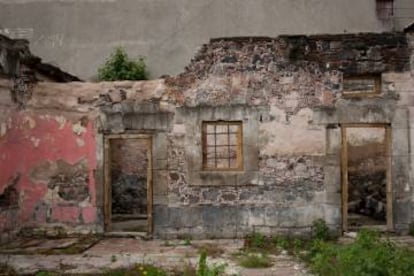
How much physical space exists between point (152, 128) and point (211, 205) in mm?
1859

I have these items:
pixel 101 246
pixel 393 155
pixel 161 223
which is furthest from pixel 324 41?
pixel 101 246

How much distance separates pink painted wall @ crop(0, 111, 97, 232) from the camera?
10430 mm

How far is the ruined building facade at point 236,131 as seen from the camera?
10078mm

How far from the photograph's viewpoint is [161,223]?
10250 mm

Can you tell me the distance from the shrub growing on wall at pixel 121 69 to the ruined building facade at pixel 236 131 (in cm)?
588

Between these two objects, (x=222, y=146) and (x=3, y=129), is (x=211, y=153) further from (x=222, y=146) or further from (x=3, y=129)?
(x=3, y=129)

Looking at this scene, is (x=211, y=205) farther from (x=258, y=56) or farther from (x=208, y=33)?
(x=208, y=33)

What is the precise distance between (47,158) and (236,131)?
377cm

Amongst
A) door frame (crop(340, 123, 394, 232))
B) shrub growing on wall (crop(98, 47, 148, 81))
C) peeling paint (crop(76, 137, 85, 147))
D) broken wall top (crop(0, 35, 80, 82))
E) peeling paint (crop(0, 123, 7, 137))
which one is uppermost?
shrub growing on wall (crop(98, 47, 148, 81))

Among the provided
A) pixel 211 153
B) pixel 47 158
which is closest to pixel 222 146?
pixel 211 153

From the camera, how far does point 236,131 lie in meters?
10.6

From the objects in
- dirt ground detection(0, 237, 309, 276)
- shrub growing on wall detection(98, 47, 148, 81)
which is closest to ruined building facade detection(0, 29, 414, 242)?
dirt ground detection(0, 237, 309, 276)

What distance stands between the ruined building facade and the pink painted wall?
0.06 ft

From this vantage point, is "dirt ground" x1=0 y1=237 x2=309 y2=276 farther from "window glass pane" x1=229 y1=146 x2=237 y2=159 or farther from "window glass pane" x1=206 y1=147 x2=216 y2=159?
"window glass pane" x1=229 y1=146 x2=237 y2=159
